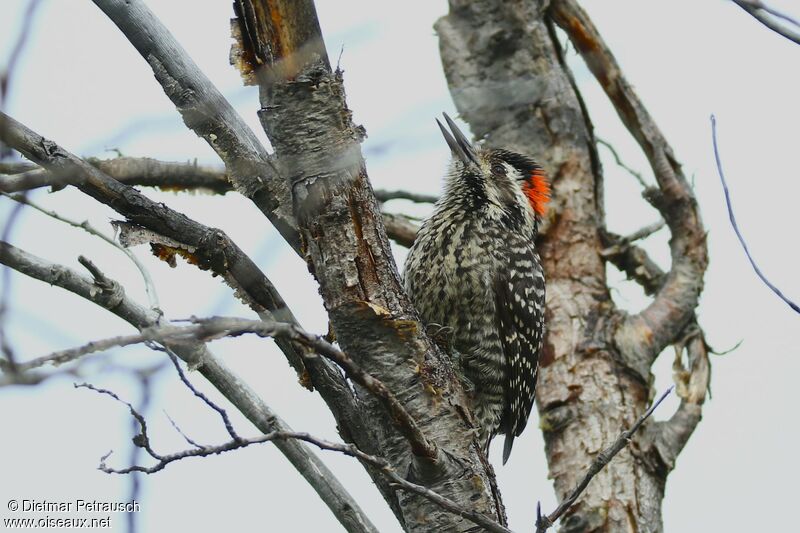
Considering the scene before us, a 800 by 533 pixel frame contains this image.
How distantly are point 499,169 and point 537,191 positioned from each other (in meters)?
0.30

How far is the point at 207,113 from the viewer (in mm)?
3361

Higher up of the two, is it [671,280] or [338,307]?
[671,280]

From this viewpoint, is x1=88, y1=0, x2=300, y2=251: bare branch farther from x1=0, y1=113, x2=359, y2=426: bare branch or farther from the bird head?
the bird head

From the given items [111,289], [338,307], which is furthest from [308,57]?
[111,289]

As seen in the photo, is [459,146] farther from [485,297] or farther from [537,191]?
[485,297]

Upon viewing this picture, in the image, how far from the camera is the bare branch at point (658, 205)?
6.14 metres

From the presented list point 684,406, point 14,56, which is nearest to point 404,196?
point 684,406

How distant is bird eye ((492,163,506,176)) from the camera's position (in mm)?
6062

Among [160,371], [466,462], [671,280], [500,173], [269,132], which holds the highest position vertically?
[500,173]

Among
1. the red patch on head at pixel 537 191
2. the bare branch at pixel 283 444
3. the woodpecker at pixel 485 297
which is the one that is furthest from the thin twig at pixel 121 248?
the red patch on head at pixel 537 191

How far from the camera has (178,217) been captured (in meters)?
3.36

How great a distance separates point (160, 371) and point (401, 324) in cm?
133

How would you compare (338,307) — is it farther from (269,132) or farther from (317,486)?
(317,486)

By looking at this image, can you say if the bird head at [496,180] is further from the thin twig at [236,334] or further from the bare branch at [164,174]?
the thin twig at [236,334]
